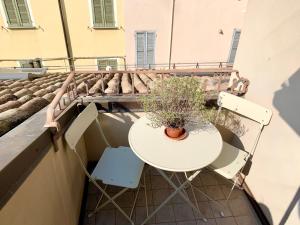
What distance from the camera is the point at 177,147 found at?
160 cm

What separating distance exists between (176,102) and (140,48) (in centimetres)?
497

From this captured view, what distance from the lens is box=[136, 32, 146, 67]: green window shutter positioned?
5814 mm

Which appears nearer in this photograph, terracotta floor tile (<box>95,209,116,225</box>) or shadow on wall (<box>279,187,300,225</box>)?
shadow on wall (<box>279,187,300,225</box>)

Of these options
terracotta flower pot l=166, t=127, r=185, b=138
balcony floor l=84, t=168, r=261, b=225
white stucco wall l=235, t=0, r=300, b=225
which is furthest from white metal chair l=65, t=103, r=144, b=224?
white stucco wall l=235, t=0, r=300, b=225

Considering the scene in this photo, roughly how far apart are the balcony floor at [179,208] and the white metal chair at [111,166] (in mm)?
106

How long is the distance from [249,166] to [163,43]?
4761mm

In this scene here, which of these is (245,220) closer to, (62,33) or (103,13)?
(103,13)

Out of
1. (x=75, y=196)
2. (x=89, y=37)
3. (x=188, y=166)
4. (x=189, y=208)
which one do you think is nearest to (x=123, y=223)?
(x=75, y=196)

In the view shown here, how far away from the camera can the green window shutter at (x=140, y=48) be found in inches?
229

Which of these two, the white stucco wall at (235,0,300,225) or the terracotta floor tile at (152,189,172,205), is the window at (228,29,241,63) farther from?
the terracotta floor tile at (152,189,172,205)

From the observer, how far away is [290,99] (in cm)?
156

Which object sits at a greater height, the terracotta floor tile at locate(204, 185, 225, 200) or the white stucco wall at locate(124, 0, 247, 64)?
the white stucco wall at locate(124, 0, 247, 64)

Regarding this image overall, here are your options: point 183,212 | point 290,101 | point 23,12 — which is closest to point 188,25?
point 290,101

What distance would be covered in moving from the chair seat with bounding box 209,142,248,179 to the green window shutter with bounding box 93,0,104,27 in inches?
218
